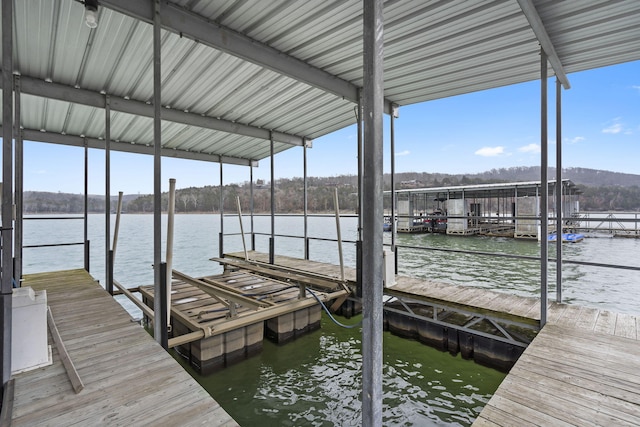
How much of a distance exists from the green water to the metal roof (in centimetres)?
367

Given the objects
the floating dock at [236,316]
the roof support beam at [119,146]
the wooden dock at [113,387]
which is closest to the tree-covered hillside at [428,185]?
the roof support beam at [119,146]

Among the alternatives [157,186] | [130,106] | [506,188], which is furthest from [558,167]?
[506,188]

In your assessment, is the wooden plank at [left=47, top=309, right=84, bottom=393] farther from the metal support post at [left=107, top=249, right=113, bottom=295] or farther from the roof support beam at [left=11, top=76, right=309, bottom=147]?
the roof support beam at [left=11, top=76, right=309, bottom=147]

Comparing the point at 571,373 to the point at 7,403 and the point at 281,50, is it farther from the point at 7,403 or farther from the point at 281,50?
the point at 281,50

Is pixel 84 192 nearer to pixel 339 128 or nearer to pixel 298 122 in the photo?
pixel 298 122

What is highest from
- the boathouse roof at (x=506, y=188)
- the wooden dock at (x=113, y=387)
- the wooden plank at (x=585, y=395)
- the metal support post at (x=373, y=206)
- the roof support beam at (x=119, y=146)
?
the roof support beam at (x=119, y=146)

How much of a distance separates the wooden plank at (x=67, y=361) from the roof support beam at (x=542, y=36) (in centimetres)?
443

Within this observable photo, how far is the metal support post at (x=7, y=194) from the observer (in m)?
1.96

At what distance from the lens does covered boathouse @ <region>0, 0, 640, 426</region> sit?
1.96 metres

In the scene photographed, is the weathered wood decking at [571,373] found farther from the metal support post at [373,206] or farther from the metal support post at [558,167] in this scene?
the metal support post at [373,206]

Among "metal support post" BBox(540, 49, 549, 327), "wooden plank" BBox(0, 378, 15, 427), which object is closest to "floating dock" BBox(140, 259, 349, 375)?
"wooden plank" BBox(0, 378, 15, 427)

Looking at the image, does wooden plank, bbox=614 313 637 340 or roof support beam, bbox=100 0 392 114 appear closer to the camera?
roof support beam, bbox=100 0 392 114

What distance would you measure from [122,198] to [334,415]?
4.86 meters

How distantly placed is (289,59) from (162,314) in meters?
3.31
